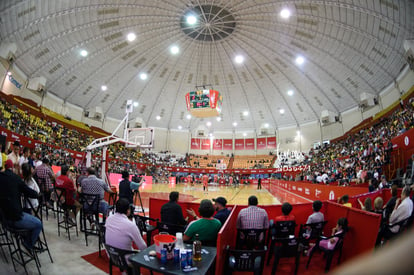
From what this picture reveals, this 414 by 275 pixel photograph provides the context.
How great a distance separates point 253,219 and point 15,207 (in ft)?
13.3

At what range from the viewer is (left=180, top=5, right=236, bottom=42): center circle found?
2477cm

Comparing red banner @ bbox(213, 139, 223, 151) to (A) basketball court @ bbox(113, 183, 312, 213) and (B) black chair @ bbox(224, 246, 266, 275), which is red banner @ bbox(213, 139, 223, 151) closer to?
(A) basketball court @ bbox(113, 183, 312, 213)

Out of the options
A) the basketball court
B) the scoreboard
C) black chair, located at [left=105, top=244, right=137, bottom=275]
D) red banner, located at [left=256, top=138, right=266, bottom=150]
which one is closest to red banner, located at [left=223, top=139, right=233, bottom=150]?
red banner, located at [left=256, top=138, right=266, bottom=150]

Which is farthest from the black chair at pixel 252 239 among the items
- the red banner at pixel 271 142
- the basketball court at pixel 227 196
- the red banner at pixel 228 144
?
the red banner at pixel 228 144

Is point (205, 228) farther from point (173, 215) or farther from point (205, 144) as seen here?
point (205, 144)

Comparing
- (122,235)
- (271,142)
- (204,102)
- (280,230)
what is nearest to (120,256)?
(122,235)

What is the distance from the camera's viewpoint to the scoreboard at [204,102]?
21984 mm

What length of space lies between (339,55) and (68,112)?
3387cm

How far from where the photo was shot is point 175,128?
4378 cm

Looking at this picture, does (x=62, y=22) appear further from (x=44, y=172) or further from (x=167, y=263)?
(x=167, y=263)

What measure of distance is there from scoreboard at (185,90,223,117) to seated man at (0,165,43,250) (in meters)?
18.9

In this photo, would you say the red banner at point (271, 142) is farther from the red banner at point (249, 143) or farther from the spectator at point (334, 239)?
the spectator at point (334, 239)

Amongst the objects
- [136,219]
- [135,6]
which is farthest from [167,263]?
[135,6]

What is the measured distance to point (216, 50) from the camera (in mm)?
30203
